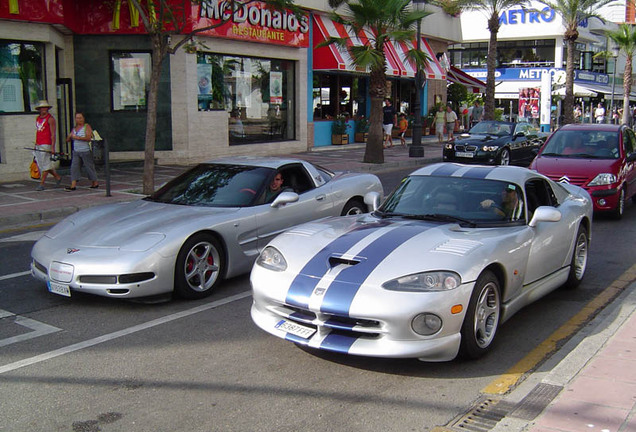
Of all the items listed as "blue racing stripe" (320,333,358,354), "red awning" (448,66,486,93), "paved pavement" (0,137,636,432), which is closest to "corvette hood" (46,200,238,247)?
"blue racing stripe" (320,333,358,354)

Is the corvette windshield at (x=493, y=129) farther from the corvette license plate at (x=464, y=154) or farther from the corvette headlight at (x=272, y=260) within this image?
the corvette headlight at (x=272, y=260)

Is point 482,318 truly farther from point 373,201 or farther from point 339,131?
point 339,131

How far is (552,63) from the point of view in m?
55.8

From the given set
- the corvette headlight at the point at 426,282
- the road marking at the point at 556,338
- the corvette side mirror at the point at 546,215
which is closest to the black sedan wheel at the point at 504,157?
the road marking at the point at 556,338

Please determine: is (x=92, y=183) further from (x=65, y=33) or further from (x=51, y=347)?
(x=51, y=347)

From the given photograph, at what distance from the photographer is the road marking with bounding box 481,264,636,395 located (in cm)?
471

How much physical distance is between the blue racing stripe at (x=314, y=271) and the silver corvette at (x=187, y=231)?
1.82m

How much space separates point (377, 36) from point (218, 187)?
14.0m

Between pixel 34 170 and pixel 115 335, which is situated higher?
pixel 34 170

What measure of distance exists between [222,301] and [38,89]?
12.7 metres

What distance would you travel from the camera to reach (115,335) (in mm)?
5625

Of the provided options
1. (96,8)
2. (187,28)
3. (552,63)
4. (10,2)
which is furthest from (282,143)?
(552,63)

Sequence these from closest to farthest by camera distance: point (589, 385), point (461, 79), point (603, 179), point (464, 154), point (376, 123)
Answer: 1. point (589, 385)
2. point (603, 179)
3. point (464, 154)
4. point (376, 123)
5. point (461, 79)

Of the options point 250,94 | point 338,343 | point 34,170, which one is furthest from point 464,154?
point 338,343
